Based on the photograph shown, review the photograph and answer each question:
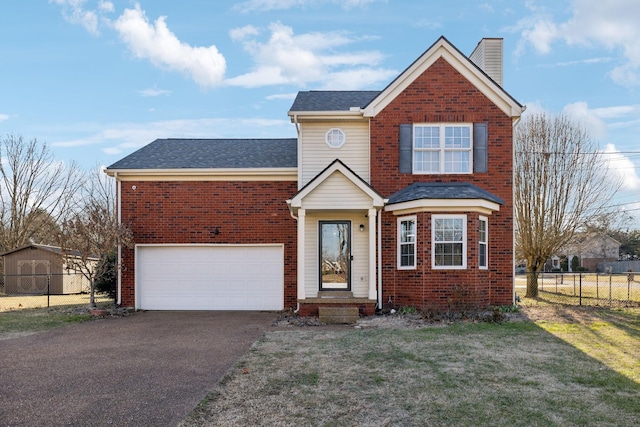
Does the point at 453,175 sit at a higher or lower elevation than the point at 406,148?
lower

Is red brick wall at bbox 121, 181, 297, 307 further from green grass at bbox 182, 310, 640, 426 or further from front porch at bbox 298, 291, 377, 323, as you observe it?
green grass at bbox 182, 310, 640, 426

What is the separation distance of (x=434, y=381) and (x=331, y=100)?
1135 centimetres

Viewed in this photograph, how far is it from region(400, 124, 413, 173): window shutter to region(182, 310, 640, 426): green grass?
18.2 ft

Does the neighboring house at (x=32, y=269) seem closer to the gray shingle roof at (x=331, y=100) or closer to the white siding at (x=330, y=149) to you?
the gray shingle roof at (x=331, y=100)

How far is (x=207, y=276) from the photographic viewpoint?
15523mm

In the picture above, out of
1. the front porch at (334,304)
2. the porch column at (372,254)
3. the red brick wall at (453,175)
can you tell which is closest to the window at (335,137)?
the red brick wall at (453,175)

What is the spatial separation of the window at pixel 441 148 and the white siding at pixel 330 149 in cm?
156

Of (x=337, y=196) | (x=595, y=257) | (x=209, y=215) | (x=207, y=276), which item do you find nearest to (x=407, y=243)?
(x=337, y=196)

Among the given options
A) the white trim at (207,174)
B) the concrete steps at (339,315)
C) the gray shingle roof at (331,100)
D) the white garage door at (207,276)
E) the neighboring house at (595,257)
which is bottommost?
the neighboring house at (595,257)

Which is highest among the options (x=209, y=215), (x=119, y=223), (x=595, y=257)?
(x=209, y=215)

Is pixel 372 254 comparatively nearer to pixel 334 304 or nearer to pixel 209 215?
pixel 334 304

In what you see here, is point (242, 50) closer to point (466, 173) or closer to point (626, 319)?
point (466, 173)

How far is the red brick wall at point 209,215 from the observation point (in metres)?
15.4

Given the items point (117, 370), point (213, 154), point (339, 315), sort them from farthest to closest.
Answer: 1. point (213, 154)
2. point (339, 315)
3. point (117, 370)
